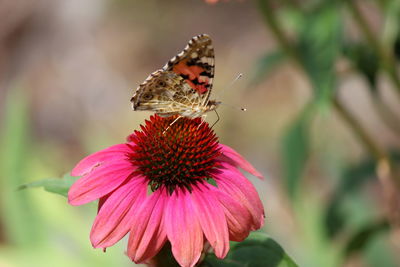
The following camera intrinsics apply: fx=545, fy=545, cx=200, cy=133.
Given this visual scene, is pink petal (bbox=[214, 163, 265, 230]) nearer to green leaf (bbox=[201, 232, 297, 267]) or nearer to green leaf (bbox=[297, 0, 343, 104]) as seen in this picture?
green leaf (bbox=[201, 232, 297, 267])

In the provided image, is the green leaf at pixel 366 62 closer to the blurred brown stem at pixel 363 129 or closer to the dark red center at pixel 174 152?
the blurred brown stem at pixel 363 129

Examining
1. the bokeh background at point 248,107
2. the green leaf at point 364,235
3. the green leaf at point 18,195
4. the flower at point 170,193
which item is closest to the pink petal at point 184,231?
the flower at point 170,193

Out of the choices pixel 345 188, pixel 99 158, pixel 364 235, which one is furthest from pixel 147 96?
pixel 345 188

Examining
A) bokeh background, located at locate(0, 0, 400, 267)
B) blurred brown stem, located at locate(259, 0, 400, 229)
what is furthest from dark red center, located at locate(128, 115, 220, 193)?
blurred brown stem, located at locate(259, 0, 400, 229)

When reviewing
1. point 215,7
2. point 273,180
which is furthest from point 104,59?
point 273,180

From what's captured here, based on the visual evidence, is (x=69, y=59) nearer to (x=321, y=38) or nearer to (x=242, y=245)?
(x=321, y=38)

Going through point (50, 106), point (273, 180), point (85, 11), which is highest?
point (85, 11)
